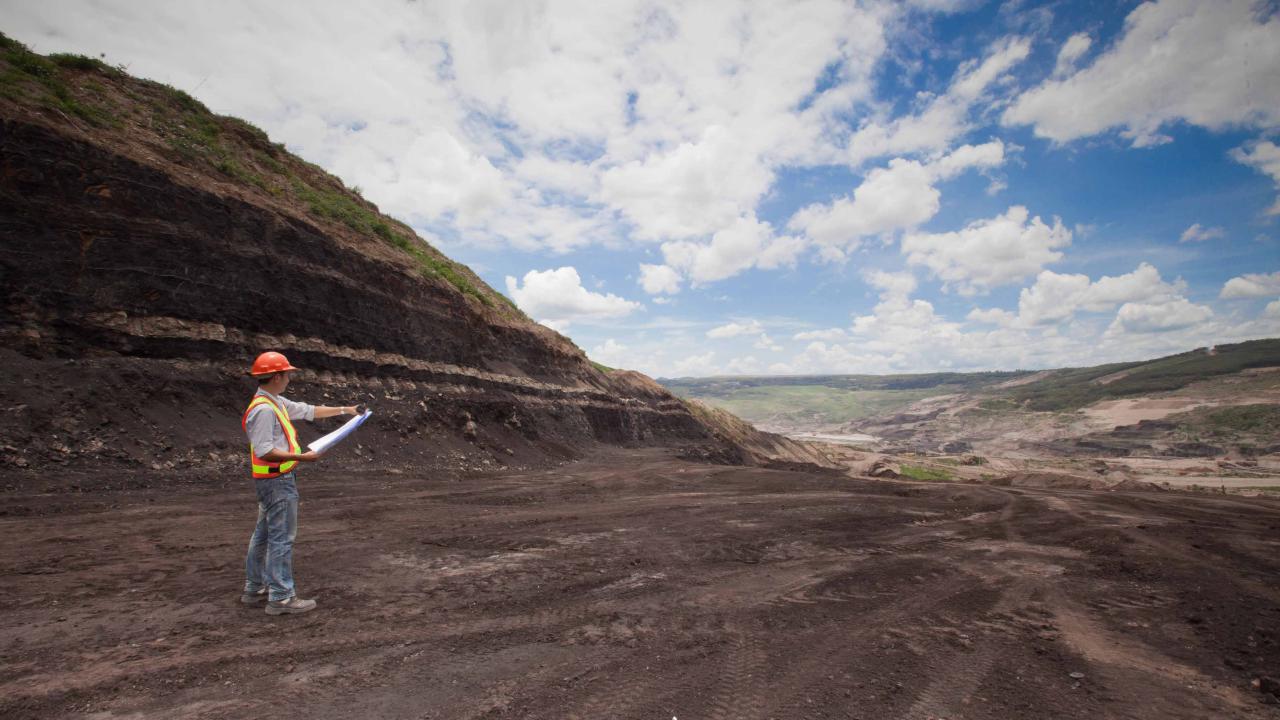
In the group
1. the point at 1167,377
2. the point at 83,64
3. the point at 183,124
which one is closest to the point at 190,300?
the point at 183,124

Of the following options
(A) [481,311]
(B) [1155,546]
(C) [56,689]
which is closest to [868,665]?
(C) [56,689]

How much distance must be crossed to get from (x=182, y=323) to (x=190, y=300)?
2.37 ft

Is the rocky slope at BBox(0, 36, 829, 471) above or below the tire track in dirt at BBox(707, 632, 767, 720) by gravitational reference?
above

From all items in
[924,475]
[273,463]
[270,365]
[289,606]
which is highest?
[270,365]

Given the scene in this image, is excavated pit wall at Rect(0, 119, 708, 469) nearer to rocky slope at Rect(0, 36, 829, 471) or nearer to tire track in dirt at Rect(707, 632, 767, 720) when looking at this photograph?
rocky slope at Rect(0, 36, 829, 471)

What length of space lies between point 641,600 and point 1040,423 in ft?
352

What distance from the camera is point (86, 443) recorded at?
1070 cm

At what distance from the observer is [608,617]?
5238 millimetres

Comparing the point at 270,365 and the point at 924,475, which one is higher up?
the point at 270,365

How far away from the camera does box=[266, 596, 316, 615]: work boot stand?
4.71m

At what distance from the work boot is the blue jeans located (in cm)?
4

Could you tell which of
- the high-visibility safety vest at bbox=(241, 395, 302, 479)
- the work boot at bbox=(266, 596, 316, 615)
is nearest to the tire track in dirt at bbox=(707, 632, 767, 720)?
the work boot at bbox=(266, 596, 316, 615)

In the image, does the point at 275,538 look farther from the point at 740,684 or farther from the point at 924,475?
the point at 924,475

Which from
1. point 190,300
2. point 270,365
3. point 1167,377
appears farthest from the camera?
point 1167,377
